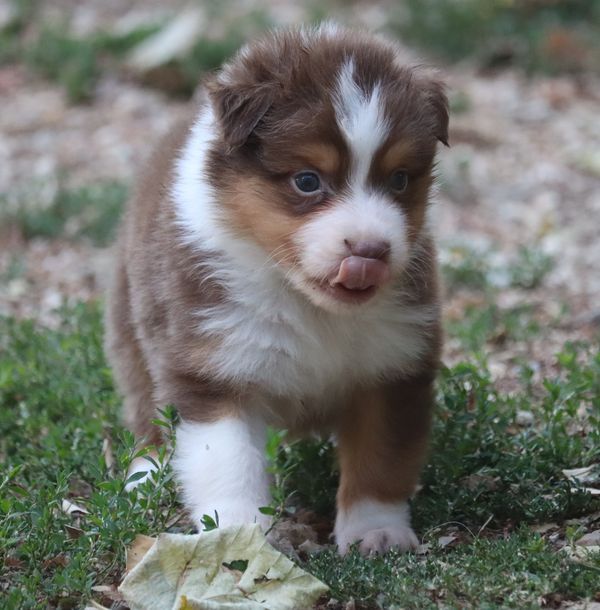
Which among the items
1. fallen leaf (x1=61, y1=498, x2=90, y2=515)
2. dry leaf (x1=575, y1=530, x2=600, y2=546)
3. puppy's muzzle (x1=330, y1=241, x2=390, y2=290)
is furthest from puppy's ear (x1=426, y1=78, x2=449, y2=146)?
fallen leaf (x1=61, y1=498, x2=90, y2=515)

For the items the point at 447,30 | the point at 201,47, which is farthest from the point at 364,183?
the point at 447,30

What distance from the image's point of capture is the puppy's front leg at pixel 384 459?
4844mm

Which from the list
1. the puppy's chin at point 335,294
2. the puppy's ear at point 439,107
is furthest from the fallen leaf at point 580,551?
the puppy's ear at point 439,107

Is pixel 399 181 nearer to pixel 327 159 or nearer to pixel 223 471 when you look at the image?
pixel 327 159

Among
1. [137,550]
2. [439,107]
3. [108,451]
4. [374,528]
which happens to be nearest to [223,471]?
[137,550]

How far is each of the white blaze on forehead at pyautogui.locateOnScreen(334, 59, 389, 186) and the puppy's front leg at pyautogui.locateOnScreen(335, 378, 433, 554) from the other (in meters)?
1.06

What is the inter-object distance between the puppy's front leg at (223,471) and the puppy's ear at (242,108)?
1.08m

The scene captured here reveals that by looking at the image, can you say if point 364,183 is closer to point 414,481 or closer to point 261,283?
point 261,283

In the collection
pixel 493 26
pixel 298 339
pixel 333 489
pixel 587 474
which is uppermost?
pixel 298 339

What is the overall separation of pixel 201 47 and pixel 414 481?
8360mm

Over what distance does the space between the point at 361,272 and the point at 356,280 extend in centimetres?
5

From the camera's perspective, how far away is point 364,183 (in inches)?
169

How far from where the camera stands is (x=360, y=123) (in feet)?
14.0

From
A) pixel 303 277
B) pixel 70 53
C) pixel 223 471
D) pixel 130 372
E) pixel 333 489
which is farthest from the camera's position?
pixel 70 53
